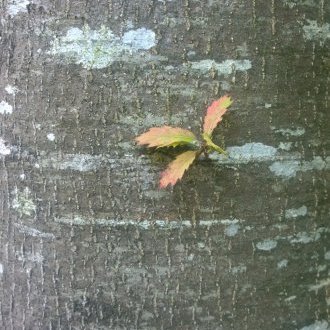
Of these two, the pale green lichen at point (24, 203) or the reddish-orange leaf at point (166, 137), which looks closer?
the reddish-orange leaf at point (166, 137)

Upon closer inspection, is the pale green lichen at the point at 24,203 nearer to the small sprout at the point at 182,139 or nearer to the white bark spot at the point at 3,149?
the white bark spot at the point at 3,149

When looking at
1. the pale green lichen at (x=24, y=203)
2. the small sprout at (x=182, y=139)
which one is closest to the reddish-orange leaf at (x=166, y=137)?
the small sprout at (x=182, y=139)

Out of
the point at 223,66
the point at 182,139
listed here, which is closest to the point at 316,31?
the point at 223,66

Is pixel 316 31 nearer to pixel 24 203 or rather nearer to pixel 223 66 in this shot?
pixel 223 66

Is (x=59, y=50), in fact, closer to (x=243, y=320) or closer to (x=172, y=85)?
(x=172, y=85)

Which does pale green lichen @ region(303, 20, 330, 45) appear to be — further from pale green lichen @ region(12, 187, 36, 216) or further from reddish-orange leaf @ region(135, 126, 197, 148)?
pale green lichen @ region(12, 187, 36, 216)

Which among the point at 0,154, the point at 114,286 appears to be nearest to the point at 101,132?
the point at 0,154
